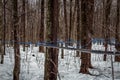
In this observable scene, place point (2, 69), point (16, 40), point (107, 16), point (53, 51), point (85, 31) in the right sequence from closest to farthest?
point (53, 51) → point (16, 40) → point (85, 31) → point (2, 69) → point (107, 16)

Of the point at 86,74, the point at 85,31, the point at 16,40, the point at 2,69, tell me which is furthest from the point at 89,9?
the point at 2,69

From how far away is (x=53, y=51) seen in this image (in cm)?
582

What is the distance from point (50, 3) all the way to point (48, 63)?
62.6 inches

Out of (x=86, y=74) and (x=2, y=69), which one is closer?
(x=86, y=74)

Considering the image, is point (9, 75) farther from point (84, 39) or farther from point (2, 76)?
point (84, 39)

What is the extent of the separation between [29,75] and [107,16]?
21.1 ft

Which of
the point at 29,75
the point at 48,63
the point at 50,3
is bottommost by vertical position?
the point at 29,75

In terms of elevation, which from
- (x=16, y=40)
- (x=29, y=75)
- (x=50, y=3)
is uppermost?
(x=50, y=3)

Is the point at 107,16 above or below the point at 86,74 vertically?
above

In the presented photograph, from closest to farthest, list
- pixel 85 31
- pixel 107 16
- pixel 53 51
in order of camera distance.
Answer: pixel 53 51 < pixel 85 31 < pixel 107 16

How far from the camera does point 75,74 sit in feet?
34.5

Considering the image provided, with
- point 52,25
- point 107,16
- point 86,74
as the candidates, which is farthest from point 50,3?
point 107,16

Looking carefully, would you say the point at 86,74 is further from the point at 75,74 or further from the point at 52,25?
the point at 52,25

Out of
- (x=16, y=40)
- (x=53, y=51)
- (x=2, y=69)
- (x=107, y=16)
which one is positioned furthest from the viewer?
(x=107, y=16)
